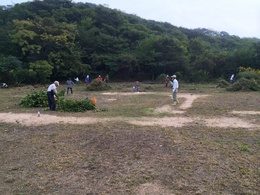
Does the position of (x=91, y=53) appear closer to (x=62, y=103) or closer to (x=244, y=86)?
(x=244, y=86)

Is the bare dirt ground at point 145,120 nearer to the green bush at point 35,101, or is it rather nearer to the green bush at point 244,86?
the green bush at point 35,101

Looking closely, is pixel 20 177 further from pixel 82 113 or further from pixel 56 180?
Result: pixel 82 113

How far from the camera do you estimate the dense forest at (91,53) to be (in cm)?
3362

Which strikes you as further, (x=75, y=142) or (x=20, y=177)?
(x=75, y=142)

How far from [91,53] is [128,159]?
119ft

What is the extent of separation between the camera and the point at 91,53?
4122 cm

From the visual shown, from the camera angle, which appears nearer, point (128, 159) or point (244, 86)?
point (128, 159)

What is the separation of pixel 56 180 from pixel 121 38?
131 ft

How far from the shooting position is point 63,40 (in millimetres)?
35125

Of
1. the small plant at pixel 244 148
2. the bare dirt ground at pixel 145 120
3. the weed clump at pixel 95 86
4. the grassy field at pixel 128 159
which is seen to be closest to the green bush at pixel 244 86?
the weed clump at pixel 95 86

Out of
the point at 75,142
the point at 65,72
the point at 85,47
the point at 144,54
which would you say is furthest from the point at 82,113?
the point at 85,47

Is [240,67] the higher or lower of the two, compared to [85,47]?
lower

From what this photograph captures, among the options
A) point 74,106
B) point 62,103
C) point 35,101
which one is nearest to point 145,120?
point 74,106

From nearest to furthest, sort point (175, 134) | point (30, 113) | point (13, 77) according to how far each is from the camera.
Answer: point (175, 134), point (30, 113), point (13, 77)
